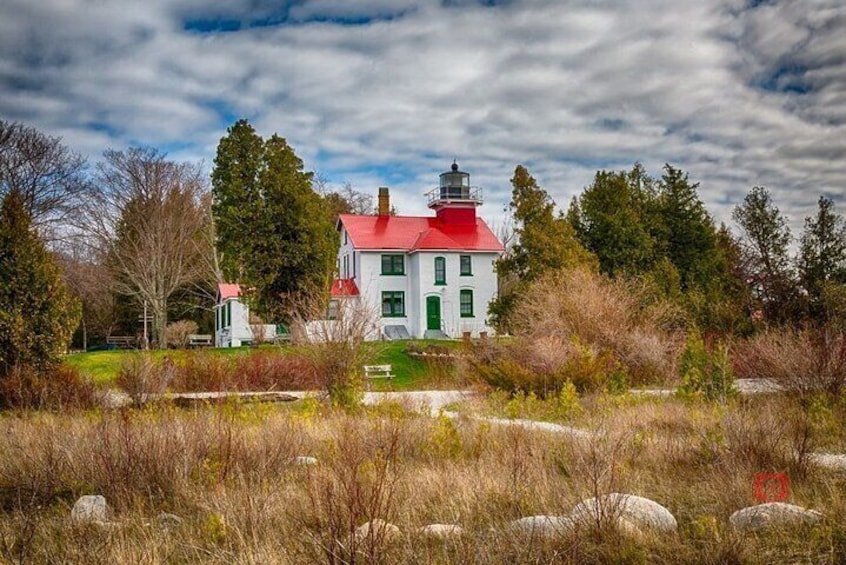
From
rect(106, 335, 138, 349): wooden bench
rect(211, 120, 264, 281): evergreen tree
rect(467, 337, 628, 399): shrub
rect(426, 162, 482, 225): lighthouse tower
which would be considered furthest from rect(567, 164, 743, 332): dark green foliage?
rect(106, 335, 138, 349): wooden bench

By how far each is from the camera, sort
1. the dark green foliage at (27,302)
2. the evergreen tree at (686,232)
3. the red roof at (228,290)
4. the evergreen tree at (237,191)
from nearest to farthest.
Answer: the dark green foliage at (27,302), the evergreen tree at (237,191), the evergreen tree at (686,232), the red roof at (228,290)

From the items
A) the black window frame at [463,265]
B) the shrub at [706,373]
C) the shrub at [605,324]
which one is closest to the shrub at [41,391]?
the shrub at [605,324]

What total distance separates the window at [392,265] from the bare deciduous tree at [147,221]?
924 cm

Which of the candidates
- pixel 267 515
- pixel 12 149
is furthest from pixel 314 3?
pixel 12 149

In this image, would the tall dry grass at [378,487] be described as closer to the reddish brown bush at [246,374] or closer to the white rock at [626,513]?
the white rock at [626,513]

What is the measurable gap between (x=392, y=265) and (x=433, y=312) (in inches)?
127

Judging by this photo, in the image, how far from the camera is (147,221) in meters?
37.2

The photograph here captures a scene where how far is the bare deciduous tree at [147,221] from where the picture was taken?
36.9m

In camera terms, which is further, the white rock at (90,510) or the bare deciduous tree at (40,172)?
the bare deciduous tree at (40,172)

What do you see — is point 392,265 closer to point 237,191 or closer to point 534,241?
point 237,191

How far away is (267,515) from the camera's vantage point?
580 centimetres

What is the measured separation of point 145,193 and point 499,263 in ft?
61.0

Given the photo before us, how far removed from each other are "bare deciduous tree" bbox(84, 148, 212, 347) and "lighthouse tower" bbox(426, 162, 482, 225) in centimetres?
1210

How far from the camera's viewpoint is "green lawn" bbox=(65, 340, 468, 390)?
781 inches
